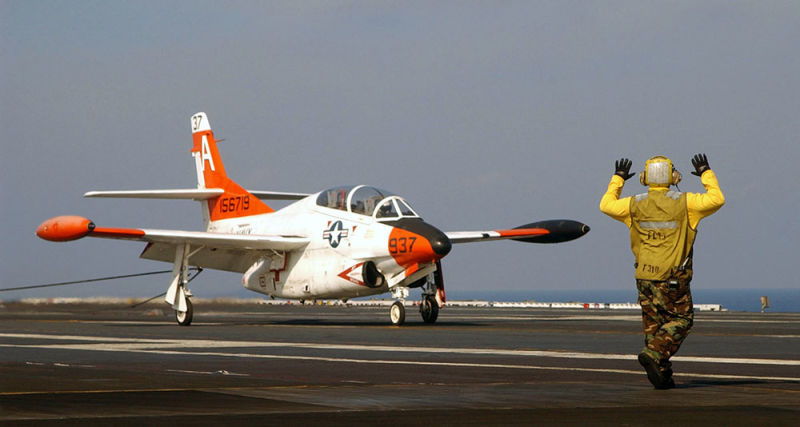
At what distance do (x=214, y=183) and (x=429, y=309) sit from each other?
10.5 meters

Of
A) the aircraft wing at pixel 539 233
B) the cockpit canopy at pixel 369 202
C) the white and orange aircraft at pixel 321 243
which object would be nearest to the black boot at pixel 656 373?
the white and orange aircraft at pixel 321 243

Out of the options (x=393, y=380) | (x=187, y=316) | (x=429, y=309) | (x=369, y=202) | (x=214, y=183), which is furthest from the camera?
(x=214, y=183)

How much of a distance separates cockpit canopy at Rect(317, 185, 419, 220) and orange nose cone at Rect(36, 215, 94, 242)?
6374mm

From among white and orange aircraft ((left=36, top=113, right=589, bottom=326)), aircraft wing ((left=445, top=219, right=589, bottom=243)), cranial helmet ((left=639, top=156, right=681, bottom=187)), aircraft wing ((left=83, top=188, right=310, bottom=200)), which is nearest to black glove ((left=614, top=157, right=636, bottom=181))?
cranial helmet ((left=639, top=156, right=681, bottom=187))

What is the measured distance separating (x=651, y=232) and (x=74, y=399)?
5.42 m

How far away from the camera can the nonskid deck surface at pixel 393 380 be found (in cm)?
848

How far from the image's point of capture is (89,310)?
49531 millimetres

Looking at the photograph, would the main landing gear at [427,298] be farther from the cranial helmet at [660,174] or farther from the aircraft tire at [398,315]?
the cranial helmet at [660,174]

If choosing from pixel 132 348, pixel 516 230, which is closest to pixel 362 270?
pixel 516 230

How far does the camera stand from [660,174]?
10828 millimetres

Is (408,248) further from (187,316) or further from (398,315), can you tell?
(187,316)

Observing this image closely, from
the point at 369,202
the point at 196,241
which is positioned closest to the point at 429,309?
the point at 369,202

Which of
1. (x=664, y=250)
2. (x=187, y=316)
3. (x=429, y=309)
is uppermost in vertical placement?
(x=664, y=250)

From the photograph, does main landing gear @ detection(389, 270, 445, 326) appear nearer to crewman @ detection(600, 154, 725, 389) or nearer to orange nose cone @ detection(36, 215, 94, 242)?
orange nose cone @ detection(36, 215, 94, 242)
